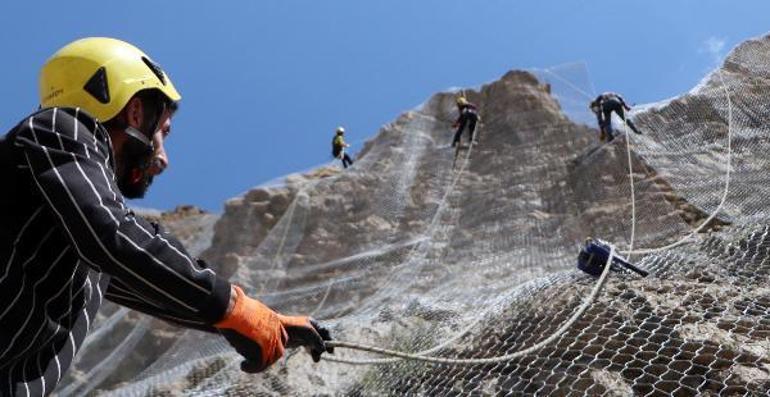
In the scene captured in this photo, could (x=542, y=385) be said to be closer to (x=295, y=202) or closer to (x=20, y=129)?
(x=20, y=129)

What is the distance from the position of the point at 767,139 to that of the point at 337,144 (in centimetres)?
933

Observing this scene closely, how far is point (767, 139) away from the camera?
7.41 metres

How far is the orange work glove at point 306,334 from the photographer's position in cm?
221

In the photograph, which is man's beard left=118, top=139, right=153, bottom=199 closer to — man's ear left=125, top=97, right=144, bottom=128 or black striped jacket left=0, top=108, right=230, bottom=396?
man's ear left=125, top=97, right=144, bottom=128

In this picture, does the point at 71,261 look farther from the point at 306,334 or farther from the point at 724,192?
the point at 724,192

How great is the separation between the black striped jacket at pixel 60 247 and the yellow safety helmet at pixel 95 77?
0.76ft

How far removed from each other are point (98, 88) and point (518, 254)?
582cm

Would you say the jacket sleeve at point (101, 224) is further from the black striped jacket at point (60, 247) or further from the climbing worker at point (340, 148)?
the climbing worker at point (340, 148)

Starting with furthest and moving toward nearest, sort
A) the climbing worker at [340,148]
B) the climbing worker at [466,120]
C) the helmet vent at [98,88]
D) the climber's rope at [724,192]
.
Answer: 1. the climbing worker at [340,148]
2. the climbing worker at [466,120]
3. the climber's rope at [724,192]
4. the helmet vent at [98,88]

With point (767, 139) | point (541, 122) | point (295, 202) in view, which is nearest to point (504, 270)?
point (767, 139)

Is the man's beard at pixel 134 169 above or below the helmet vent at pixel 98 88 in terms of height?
below

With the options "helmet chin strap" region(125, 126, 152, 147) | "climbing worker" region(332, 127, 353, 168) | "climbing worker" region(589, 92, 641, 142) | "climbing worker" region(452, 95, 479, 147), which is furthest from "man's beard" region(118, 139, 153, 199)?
"climbing worker" region(332, 127, 353, 168)

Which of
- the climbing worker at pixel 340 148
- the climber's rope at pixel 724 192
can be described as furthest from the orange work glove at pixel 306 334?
the climbing worker at pixel 340 148

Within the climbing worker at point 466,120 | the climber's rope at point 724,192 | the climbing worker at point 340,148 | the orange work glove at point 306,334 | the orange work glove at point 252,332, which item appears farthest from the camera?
the climbing worker at point 340,148
